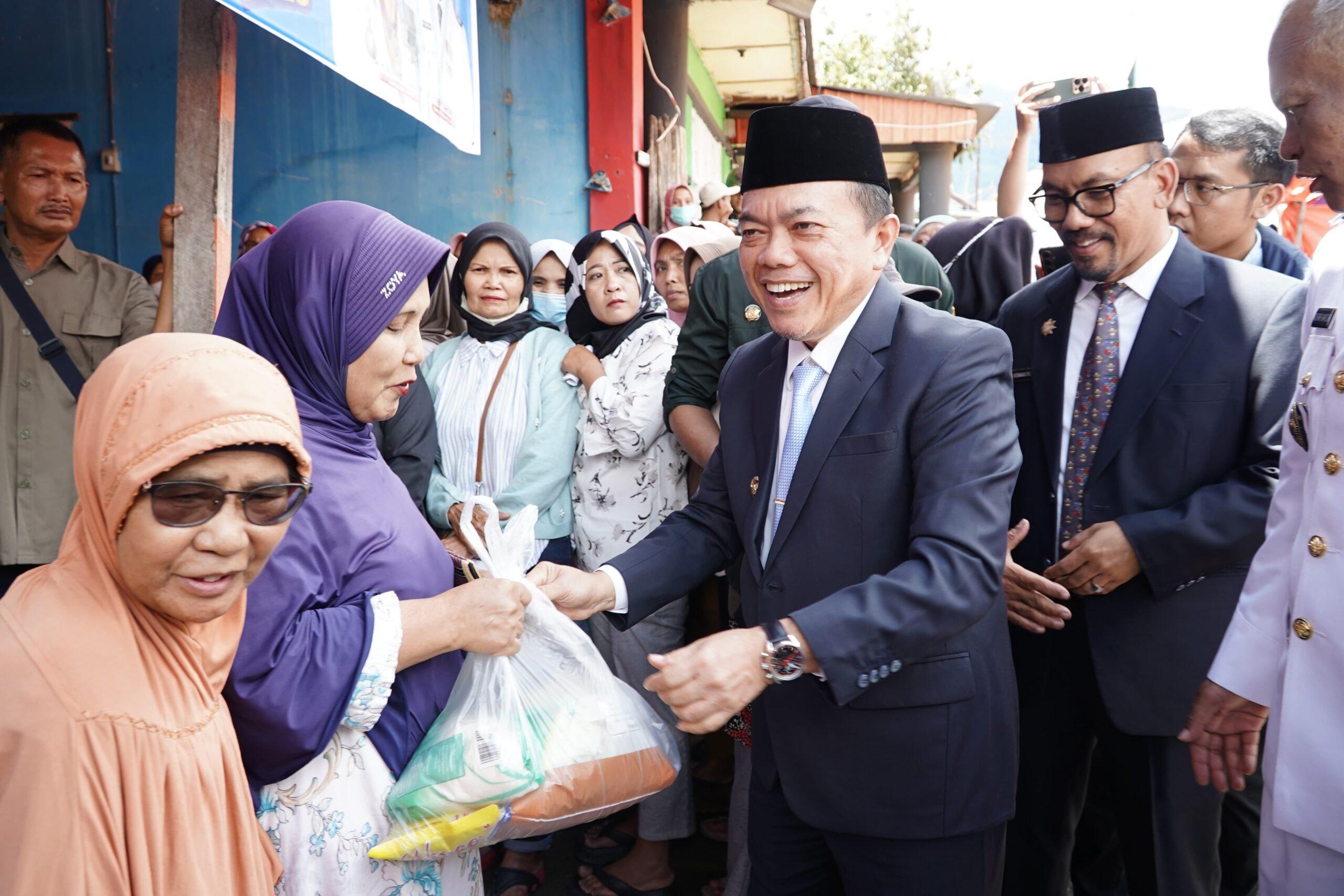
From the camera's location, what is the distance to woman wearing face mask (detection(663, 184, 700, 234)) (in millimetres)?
7402

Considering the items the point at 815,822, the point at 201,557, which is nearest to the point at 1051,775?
the point at 815,822

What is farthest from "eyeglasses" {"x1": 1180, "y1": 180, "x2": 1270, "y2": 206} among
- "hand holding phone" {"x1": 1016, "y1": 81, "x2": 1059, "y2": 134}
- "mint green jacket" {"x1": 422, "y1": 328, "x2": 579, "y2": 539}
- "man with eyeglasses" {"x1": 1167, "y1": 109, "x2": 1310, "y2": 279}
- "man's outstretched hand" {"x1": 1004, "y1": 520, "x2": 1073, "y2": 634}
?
"mint green jacket" {"x1": 422, "y1": 328, "x2": 579, "y2": 539}

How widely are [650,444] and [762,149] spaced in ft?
5.72

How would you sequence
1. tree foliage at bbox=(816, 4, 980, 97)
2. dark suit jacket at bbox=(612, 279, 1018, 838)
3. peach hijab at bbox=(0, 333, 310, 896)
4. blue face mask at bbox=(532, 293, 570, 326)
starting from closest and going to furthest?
1. peach hijab at bbox=(0, 333, 310, 896)
2. dark suit jacket at bbox=(612, 279, 1018, 838)
3. blue face mask at bbox=(532, 293, 570, 326)
4. tree foliage at bbox=(816, 4, 980, 97)

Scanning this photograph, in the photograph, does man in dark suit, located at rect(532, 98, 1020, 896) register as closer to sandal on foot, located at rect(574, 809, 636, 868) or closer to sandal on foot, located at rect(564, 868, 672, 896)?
sandal on foot, located at rect(564, 868, 672, 896)

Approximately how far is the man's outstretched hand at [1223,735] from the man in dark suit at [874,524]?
0.41m

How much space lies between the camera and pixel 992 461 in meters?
1.88

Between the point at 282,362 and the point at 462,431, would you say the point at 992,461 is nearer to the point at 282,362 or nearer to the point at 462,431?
the point at 282,362

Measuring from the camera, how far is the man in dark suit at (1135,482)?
2295 millimetres

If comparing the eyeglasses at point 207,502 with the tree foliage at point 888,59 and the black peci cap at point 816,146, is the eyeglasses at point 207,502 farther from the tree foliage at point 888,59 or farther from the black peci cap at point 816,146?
the tree foliage at point 888,59

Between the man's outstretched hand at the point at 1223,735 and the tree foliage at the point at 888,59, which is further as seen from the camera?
the tree foliage at the point at 888,59

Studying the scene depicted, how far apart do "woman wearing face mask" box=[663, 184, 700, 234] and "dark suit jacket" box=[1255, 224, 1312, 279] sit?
4529 mm

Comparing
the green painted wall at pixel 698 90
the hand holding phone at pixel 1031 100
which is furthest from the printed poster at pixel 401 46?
the green painted wall at pixel 698 90

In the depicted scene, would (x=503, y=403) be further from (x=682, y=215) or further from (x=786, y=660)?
(x=682, y=215)
